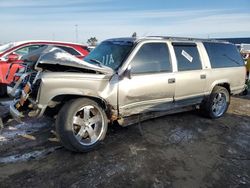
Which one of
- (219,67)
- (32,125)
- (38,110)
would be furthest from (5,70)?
(219,67)

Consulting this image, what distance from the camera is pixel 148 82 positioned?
15.8ft

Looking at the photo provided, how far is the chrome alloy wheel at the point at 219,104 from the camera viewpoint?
252 inches

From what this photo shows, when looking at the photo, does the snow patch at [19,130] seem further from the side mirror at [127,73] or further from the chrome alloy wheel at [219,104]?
the chrome alloy wheel at [219,104]

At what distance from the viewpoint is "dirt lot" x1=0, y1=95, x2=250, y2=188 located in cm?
353

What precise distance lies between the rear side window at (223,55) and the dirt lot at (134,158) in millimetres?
1515

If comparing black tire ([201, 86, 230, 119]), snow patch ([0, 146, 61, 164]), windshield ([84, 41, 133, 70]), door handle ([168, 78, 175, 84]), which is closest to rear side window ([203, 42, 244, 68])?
black tire ([201, 86, 230, 119])

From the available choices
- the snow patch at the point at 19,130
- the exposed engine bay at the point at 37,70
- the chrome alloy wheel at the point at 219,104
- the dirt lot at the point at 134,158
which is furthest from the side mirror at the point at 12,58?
the chrome alloy wheel at the point at 219,104

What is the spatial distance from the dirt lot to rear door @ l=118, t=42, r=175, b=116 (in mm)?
589

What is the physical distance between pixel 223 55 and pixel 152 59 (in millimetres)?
2336

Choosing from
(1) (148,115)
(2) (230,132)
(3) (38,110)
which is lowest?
(2) (230,132)

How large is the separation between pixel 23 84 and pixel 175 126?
10.2ft

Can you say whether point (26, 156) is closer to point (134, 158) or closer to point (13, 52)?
point (134, 158)

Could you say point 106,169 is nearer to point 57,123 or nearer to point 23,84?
point 57,123

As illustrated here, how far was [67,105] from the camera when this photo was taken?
159 inches
